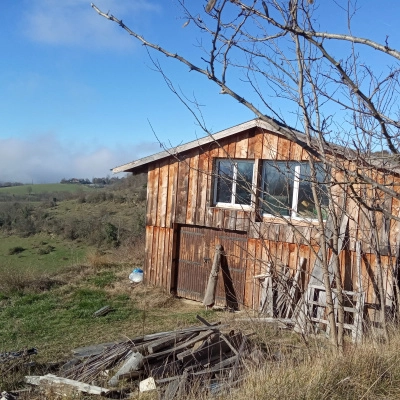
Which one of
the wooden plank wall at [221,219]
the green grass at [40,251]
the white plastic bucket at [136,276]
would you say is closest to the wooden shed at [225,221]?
the wooden plank wall at [221,219]

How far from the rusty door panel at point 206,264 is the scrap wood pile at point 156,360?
410cm

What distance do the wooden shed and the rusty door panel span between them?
0.08ft

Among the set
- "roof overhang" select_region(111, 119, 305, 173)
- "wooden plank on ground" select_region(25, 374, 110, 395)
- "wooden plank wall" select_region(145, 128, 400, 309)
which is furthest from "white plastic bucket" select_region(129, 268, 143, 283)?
"wooden plank on ground" select_region(25, 374, 110, 395)

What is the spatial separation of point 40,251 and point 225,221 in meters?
20.8

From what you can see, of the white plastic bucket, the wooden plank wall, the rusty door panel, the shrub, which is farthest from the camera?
the shrub

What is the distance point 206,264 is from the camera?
1237 centimetres

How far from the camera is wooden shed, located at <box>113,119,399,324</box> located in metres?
10.4

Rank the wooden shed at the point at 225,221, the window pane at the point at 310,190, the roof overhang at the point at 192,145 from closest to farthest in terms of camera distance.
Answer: the window pane at the point at 310,190 < the wooden shed at the point at 225,221 < the roof overhang at the point at 192,145

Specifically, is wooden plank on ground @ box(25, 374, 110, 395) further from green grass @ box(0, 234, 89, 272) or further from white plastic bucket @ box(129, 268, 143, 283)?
green grass @ box(0, 234, 89, 272)

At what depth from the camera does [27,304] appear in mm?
12641

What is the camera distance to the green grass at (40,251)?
83.7ft

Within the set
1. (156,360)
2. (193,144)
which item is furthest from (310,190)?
(156,360)

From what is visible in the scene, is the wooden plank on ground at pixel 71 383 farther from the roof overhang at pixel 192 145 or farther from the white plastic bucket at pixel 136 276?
the white plastic bucket at pixel 136 276

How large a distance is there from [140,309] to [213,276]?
6.58ft
